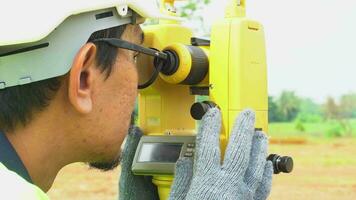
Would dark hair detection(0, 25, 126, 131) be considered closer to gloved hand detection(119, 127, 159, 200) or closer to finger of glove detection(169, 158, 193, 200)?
finger of glove detection(169, 158, 193, 200)

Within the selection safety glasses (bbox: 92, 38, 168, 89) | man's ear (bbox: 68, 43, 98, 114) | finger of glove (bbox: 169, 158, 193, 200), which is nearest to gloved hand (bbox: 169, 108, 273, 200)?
finger of glove (bbox: 169, 158, 193, 200)

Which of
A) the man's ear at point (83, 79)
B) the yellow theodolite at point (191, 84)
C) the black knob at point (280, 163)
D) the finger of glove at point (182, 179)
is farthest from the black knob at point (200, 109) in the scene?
the man's ear at point (83, 79)

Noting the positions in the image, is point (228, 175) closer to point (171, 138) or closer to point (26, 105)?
point (171, 138)

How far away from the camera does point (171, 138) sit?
1752mm

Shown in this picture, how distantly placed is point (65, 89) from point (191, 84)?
52 cm

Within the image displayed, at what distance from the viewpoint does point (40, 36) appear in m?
1.21

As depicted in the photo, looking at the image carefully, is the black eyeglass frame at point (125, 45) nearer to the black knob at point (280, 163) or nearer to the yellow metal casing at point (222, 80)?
the yellow metal casing at point (222, 80)

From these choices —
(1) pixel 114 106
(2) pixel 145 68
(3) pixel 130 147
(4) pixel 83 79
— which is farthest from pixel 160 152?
(4) pixel 83 79

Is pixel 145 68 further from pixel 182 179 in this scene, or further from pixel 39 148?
pixel 39 148

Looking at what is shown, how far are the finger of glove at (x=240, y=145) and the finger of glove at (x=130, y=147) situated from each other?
1.23 feet

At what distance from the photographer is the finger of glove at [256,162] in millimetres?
1542

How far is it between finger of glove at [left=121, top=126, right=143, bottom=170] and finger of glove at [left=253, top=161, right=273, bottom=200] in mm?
418

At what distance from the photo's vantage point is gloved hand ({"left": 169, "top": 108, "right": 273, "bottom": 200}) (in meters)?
1.49

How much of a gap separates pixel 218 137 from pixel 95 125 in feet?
1.13
